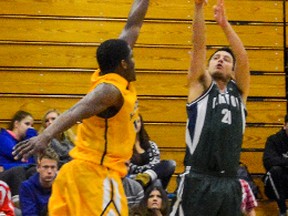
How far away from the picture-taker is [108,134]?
4859 millimetres

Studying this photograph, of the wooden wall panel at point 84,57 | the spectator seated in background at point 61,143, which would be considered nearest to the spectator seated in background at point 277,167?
the wooden wall panel at point 84,57

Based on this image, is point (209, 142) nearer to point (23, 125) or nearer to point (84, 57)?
point (23, 125)

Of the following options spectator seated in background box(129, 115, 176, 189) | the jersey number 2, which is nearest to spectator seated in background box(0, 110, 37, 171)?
spectator seated in background box(129, 115, 176, 189)

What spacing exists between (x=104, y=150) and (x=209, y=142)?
0.82 metres

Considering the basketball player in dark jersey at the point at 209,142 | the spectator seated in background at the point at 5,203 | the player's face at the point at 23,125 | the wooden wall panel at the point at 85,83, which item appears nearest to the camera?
the basketball player in dark jersey at the point at 209,142

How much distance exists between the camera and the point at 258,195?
9.12m

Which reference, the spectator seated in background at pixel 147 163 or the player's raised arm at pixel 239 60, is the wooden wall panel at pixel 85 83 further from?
the player's raised arm at pixel 239 60

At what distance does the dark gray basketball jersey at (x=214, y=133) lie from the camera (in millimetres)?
5277

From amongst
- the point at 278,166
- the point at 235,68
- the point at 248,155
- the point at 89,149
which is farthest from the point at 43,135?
the point at 248,155

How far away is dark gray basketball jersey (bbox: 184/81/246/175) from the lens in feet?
17.3

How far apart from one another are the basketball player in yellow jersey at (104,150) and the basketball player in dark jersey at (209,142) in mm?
541

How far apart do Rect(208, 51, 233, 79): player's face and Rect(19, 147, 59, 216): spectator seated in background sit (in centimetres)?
218

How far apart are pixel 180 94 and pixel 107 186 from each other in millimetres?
→ 4830

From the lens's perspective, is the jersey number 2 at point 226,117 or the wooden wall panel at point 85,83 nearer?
the jersey number 2 at point 226,117
